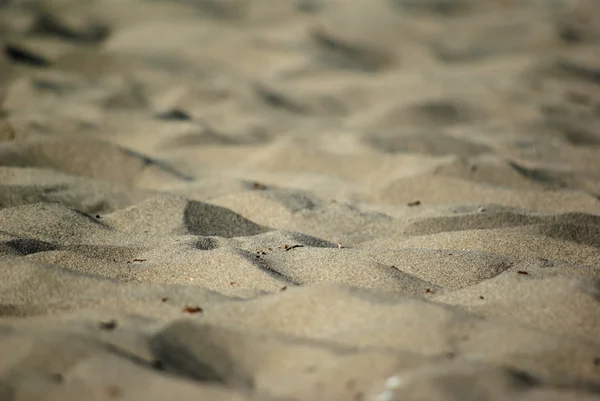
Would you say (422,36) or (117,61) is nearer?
(117,61)

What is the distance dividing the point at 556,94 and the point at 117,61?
12.5ft

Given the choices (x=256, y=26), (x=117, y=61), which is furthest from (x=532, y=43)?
(x=117, y=61)

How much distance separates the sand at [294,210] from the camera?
4.86ft

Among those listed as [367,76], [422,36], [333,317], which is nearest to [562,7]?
[422,36]

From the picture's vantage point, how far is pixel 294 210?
9.80 feet

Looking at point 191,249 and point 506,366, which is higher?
point 506,366

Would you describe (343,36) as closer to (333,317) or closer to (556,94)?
(556,94)

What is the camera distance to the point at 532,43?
23.2ft

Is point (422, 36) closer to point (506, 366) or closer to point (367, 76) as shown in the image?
point (367, 76)

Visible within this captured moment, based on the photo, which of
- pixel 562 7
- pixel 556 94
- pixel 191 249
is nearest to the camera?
pixel 191 249

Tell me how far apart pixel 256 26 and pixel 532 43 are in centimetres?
292

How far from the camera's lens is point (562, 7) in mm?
8172

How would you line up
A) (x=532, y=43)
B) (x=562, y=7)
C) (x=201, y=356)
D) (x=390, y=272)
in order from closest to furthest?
(x=201, y=356)
(x=390, y=272)
(x=532, y=43)
(x=562, y=7)

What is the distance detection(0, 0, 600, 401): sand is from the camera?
1482mm
